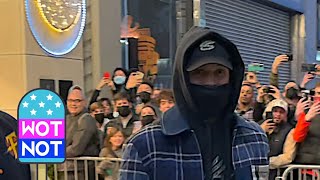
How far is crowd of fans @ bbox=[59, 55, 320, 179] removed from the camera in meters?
6.59

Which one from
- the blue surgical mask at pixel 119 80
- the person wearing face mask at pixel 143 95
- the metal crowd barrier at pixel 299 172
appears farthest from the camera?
the blue surgical mask at pixel 119 80

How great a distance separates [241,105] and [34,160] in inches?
157

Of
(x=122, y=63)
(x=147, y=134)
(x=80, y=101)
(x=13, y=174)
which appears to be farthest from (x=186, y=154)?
(x=122, y=63)

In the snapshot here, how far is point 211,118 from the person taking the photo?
266 centimetres

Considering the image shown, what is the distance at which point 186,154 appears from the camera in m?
2.62

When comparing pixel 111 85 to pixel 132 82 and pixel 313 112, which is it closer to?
pixel 132 82

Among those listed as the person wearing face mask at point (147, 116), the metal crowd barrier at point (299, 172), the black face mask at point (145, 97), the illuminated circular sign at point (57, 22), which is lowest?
the metal crowd barrier at point (299, 172)

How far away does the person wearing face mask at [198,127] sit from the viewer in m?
2.62

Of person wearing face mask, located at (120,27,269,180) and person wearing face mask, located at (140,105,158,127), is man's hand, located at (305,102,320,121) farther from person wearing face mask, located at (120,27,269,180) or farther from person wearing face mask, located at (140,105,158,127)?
person wearing face mask, located at (120,27,269,180)

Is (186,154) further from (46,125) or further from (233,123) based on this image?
(46,125)

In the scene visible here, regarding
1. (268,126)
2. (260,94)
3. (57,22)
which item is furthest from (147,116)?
(57,22)

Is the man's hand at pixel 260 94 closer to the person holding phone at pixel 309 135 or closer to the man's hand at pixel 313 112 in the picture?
the person holding phone at pixel 309 135

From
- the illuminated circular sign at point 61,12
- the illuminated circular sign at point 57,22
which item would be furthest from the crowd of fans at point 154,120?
the illuminated circular sign at point 61,12

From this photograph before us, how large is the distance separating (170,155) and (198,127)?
159 mm
